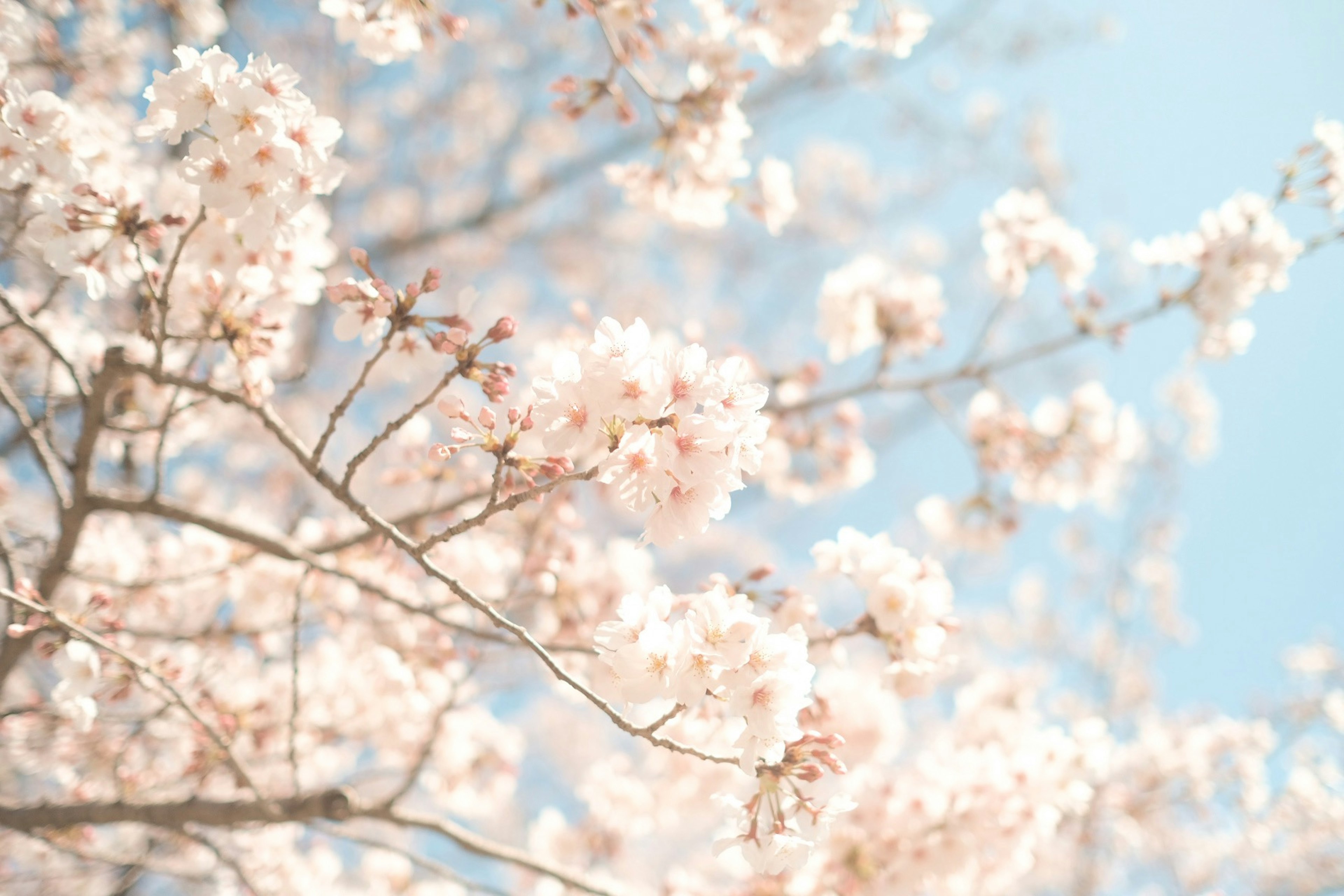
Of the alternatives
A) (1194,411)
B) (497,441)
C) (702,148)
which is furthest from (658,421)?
(1194,411)

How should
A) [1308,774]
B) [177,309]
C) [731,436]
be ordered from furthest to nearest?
[1308,774]
[177,309]
[731,436]

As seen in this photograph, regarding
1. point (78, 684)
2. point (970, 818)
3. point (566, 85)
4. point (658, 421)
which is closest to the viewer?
point (658, 421)

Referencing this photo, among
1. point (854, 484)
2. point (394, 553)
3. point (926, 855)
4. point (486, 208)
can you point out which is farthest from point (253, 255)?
point (486, 208)

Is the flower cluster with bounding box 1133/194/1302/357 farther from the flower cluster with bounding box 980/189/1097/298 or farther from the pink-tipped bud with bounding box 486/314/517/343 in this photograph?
the pink-tipped bud with bounding box 486/314/517/343

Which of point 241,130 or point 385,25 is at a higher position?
point 385,25

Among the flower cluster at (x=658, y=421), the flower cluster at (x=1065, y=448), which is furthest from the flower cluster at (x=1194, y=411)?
the flower cluster at (x=658, y=421)

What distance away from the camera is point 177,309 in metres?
2.29

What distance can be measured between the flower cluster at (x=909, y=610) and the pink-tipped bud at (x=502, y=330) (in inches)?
48.8

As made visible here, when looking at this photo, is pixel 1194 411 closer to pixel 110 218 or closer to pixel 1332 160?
pixel 1332 160

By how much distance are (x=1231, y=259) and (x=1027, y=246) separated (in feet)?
2.70

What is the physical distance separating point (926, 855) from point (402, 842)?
5527 mm

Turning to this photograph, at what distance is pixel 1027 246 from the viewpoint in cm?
358

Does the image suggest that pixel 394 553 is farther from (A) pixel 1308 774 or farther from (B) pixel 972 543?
(A) pixel 1308 774

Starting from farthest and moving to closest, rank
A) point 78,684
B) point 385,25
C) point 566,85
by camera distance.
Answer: point 566,85 < point 385,25 < point 78,684
